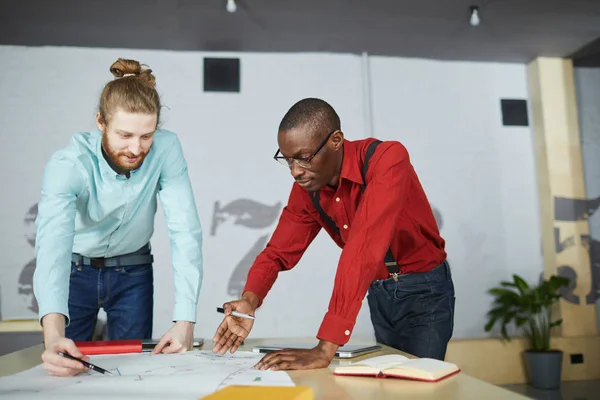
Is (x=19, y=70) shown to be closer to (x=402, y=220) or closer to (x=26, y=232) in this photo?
(x=26, y=232)

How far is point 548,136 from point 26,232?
4277 mm

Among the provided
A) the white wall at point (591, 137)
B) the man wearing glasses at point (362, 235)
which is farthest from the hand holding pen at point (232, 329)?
the white wall at point (591, 137)

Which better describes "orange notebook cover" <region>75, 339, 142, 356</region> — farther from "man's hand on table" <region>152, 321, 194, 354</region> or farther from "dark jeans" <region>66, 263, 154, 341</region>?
"dark jeans" <region>66, 263, 154, 341</region>

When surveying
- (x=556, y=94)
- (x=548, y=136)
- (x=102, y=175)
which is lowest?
(x=102, y=175)

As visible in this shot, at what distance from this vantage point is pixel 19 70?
4.28 metres

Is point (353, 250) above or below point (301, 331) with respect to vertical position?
above

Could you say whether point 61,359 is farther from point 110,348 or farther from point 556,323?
point 556,323

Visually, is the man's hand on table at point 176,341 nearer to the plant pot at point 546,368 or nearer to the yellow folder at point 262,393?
the yellow folder at point 262,393

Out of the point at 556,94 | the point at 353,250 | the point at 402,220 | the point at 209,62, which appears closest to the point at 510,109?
the point at 556,94

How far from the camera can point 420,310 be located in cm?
163

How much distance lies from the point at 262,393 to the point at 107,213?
105cm

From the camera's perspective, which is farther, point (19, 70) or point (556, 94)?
point (556, 94)

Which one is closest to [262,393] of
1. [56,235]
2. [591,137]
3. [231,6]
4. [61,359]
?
[61,359]

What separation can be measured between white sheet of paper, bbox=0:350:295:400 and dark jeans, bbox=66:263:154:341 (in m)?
0.51
